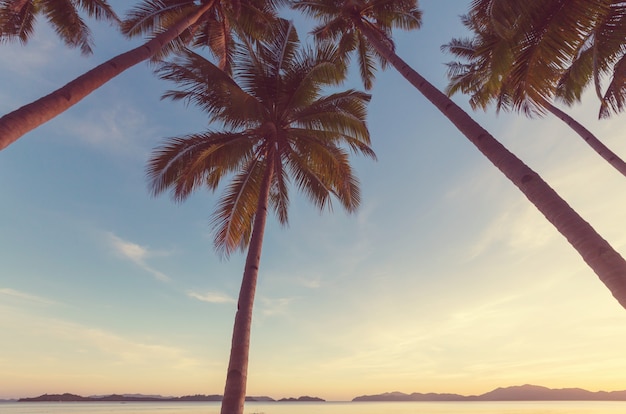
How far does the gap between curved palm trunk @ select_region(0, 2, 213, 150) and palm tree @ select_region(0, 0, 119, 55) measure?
14.2ft

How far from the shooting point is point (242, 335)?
27.5 feet

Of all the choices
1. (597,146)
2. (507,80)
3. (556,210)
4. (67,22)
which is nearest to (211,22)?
(67,22)

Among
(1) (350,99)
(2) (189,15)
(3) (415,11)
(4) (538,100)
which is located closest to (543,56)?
(4) (538,100)

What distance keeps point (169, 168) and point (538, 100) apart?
9349 millimetres

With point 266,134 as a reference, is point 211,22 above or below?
above

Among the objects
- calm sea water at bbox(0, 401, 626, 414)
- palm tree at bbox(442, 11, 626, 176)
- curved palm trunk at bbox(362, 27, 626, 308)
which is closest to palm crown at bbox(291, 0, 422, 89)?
palm tree at bbox(442, 11, 626, 176)

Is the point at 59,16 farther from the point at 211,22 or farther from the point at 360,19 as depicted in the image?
the point at 360,19

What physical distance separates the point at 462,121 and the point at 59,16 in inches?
450

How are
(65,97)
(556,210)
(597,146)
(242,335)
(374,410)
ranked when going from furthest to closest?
(374,410)
(597,146)
(242,335)
(65,97)
(556,210)

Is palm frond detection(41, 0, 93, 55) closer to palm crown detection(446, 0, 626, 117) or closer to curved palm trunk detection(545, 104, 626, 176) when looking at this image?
palm crown detection(446, 0, 626, 117)

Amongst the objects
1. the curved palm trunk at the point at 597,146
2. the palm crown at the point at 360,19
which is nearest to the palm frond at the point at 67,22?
the palm crown at the point at 360,19

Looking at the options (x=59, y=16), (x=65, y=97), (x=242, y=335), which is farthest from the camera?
(x=59, y=16)

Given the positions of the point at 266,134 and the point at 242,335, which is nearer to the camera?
the point at 242,335

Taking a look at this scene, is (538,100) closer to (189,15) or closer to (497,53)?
(497,53)
